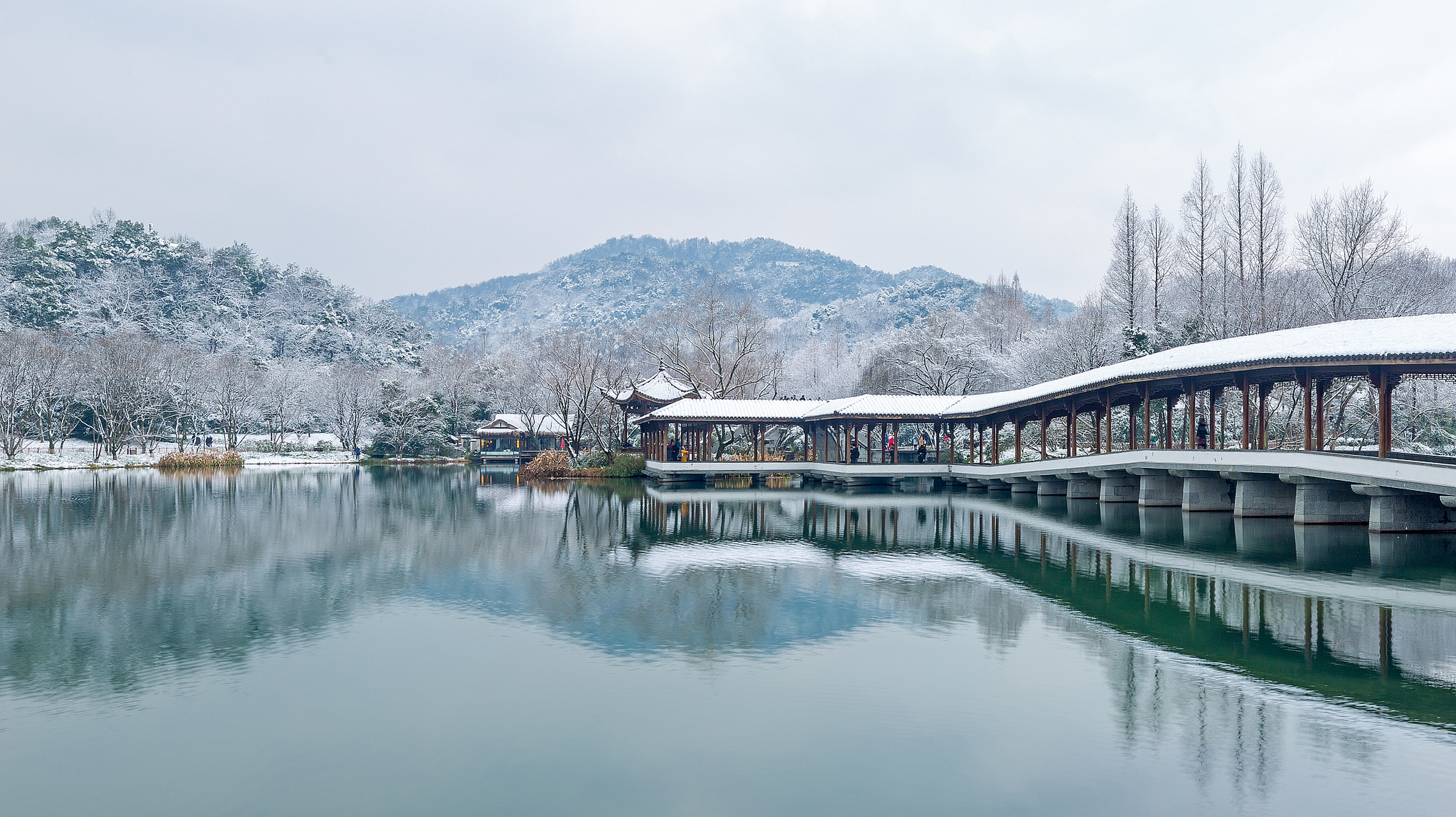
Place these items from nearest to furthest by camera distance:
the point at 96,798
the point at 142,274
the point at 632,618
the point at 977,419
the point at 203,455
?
1. the point at 96,798
2. the point at 632,618
3. the point at 977,419
4. the point at 203,455
5. the point at 142,274

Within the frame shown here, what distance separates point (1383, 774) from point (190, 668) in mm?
10467

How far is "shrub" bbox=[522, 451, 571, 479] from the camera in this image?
126 ft

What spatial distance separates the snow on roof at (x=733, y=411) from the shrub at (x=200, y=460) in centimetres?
2410

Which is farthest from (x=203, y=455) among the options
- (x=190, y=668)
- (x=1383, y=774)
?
(x=1383, y=774)

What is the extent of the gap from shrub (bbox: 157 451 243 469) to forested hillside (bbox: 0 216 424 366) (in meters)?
19.2

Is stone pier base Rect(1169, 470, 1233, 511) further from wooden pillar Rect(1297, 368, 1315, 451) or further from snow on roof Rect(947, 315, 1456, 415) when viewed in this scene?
snow on roof Rect(947, 315, 1456, 415)

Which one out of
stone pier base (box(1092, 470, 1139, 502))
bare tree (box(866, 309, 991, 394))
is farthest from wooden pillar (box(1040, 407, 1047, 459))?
bare tree (box(866, 309, 991, 394))

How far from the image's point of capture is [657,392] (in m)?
40.3

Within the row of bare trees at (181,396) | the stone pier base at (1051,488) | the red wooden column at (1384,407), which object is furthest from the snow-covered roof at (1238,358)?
the row of bare trees at (181,396)

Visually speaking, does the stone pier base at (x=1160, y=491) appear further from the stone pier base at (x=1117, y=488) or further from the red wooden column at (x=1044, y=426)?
the red wooden column at (x=1044, y=426)

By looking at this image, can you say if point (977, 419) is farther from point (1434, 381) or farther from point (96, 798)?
point (96, 798)

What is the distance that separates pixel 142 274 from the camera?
243 ft

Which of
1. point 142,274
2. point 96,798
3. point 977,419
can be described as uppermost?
point 142,274

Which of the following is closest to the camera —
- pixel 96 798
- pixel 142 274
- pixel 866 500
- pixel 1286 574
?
pixel 96 798
